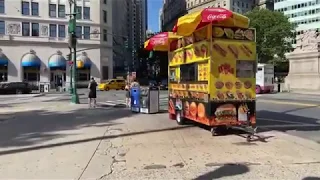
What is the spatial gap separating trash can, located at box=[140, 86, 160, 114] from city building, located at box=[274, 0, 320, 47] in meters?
105

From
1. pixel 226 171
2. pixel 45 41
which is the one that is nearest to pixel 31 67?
pixel 45 41

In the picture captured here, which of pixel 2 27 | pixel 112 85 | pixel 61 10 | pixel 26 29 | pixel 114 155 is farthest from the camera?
pixel 61 10

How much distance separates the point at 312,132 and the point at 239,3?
12866cm

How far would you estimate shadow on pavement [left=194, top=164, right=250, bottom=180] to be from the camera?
6477mm

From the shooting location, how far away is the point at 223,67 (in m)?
10.6

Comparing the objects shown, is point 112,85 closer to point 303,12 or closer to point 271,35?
point 271,35

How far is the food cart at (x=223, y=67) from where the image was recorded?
10484mm

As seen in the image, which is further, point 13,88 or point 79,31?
point 79,31

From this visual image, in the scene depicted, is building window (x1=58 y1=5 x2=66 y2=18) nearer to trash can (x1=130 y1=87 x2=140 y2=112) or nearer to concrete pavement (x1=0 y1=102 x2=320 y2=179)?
trash can (x1=130 y1=87 x2=140 y2=112)

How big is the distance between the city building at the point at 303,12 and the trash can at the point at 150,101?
345 ft

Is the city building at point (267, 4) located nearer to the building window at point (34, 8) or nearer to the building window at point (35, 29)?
the building window at point (34, 8)

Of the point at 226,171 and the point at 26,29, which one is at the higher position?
the point at 26,29

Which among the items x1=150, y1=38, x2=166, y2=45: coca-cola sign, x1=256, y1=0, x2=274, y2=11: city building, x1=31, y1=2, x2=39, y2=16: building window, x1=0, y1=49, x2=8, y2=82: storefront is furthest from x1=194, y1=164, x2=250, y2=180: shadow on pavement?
x1=256, y1=0, x2=274, y2=11: city building

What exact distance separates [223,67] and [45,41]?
2254 inches
